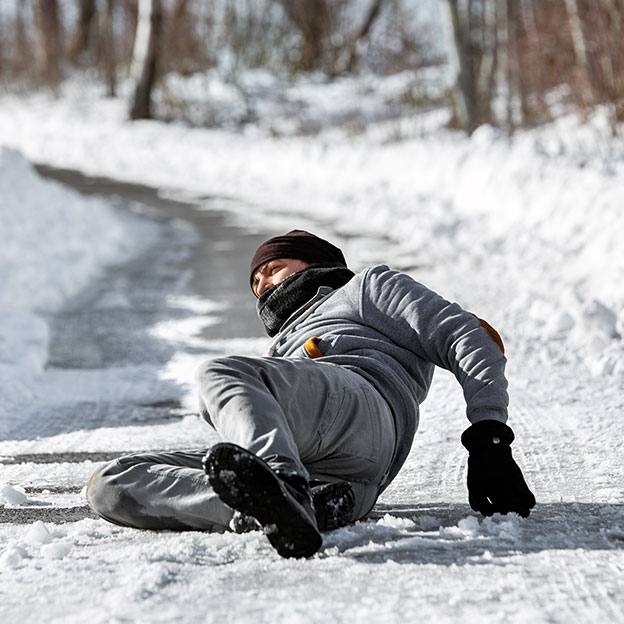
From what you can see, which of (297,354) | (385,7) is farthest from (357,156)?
(385,7)

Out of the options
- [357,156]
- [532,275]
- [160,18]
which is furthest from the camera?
[160,18]

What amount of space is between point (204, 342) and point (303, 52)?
23.9 metres

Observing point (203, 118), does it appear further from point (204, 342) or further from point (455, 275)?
point (204, 342)

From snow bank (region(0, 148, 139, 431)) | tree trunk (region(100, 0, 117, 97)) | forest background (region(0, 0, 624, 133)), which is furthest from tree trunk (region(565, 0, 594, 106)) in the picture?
tree trunk (region(100, 0, 117, 97))

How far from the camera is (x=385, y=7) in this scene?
30.3 m

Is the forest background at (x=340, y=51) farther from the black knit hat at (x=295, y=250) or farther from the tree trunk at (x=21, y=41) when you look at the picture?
the black knit hat at (x=295, y=250)

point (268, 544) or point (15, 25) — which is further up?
point (15, 25)

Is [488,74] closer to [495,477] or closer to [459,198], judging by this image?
[459,198]

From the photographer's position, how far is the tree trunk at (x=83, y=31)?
33312 mm

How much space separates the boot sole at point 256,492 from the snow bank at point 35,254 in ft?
7.46

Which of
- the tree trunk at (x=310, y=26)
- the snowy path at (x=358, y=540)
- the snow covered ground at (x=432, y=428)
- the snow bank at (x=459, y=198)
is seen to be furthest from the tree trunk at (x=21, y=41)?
the snowy path at (x=358, y=540)

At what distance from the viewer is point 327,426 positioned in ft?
8.55

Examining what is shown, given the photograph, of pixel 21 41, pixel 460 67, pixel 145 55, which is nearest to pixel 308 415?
pixel 460 67

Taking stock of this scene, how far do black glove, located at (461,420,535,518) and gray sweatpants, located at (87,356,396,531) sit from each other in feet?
0.84
